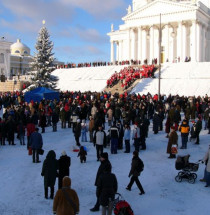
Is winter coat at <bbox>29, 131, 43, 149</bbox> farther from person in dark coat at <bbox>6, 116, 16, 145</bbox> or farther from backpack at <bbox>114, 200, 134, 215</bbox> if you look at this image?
backpack at <bbox>114, 200, 134, 215</bbox>

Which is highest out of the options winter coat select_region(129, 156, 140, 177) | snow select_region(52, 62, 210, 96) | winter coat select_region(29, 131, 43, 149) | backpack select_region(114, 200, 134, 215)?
snow select_region(52, 62, 210, 96)

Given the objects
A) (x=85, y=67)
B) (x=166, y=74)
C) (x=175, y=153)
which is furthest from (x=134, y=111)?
(x=85, y=67)

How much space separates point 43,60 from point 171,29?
26.5m

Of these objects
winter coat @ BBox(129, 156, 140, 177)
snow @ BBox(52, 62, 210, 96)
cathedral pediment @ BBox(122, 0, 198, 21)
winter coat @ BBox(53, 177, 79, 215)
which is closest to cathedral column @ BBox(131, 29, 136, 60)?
cathedral pediment @ BBox(122, 0, 198, 21)

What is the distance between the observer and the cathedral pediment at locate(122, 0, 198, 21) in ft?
163

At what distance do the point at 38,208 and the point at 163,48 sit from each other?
165 feet

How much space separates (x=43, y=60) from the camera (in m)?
35.6

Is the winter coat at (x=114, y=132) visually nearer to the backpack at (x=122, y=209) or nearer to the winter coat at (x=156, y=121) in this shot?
the winter coat at (x=156, y=121)

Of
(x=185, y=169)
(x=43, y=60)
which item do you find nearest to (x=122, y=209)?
(x=185, y=169)

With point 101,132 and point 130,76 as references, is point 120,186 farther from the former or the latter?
point 130,76

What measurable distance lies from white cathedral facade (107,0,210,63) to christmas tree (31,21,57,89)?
Result: 19996mm

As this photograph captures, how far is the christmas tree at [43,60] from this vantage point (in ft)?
116

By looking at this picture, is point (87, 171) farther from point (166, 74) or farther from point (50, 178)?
point (166, 74)

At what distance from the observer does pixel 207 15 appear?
5272 centimetres
